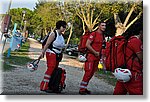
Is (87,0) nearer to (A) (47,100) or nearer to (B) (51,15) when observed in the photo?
(B) (51,15)

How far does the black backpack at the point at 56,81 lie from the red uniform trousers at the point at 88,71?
28 centimetres

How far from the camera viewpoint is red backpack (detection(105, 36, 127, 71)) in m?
2.85

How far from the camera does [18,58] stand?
4.07 meters

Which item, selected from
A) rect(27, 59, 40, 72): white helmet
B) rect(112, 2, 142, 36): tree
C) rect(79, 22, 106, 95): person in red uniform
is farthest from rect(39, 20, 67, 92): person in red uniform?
rect(112, 2, 142, 36): tree

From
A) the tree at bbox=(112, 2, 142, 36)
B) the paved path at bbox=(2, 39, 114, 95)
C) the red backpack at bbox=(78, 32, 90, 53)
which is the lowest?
the paved path at bbox=(2, 39, 114, 95)

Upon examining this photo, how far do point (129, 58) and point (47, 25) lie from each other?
1.45 m

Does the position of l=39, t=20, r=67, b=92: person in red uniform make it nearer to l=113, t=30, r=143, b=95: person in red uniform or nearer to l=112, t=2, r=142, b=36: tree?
l=112, t=2, r=142, b=36: tree

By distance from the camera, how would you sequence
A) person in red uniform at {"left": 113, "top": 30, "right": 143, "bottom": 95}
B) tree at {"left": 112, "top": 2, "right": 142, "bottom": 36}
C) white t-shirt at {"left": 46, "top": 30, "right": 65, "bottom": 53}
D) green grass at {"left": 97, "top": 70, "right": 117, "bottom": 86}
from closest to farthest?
person in red uniform at {"left": 113, "top": 30, "right": 143, "bottom": 95}, white t-shirt at {"left": 46, "top": 30, "right": 65, "bottom": 53}, tree at {"left": 112, "top": 2, "right": 142, "bottom": 36}, green grass at {"left": 97, "top": 70, "right": 117, "bottom": 86}

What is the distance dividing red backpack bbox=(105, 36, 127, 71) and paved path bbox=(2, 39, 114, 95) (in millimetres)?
719

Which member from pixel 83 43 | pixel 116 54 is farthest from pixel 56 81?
pixel 116 54

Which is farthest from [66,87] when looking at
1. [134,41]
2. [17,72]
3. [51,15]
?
[134,41]

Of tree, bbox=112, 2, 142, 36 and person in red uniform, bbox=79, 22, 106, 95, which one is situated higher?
tree, bbox=112, 2, 142, 36

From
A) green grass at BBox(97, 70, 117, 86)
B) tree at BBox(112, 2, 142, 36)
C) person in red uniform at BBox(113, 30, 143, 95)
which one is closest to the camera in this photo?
person in red uniform at BBox(113, 30, 143, 95)

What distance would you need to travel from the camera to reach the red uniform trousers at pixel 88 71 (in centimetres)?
358
